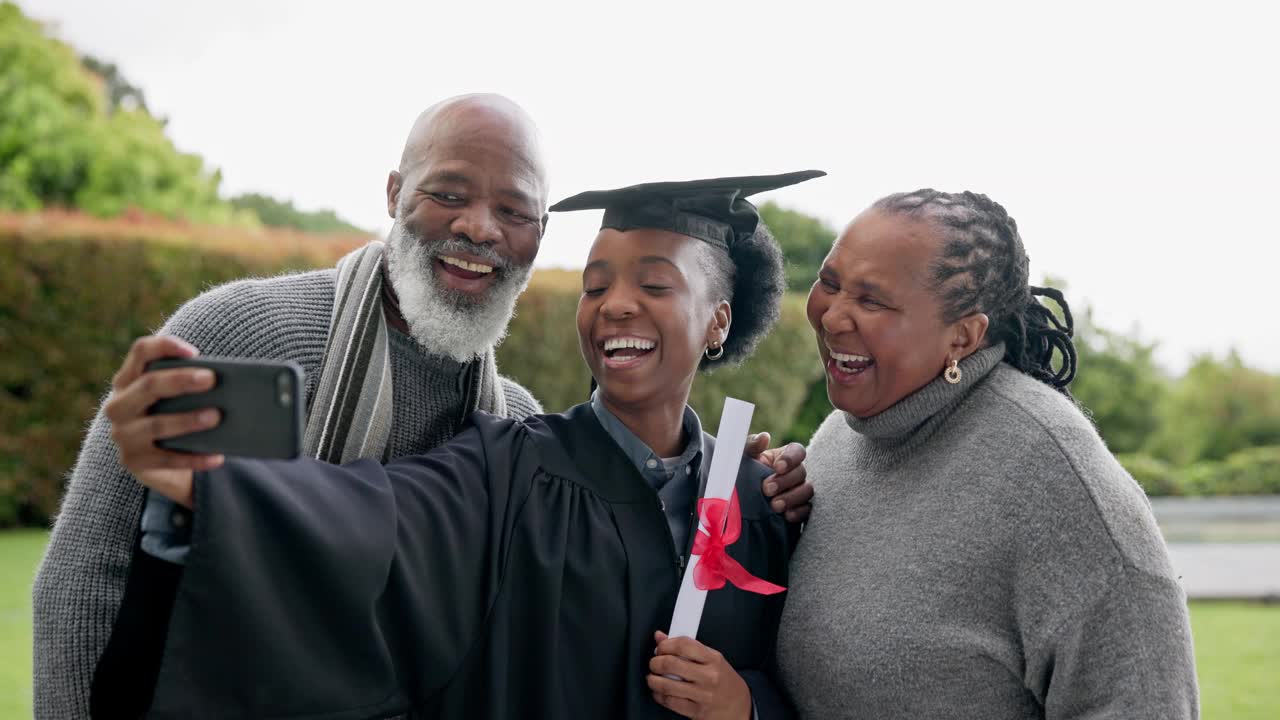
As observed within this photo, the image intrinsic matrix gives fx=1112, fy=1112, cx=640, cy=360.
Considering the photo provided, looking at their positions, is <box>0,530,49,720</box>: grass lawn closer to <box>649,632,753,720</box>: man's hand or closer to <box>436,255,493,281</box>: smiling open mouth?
<box>436,255,493,281</box>: smiling open mouth

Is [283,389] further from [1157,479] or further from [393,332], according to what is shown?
[1157,479]

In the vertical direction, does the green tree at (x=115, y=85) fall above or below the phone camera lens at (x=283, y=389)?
above

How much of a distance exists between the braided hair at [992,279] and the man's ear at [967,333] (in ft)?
0.06

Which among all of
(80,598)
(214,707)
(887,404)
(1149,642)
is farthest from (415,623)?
(1149,642)

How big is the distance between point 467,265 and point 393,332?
0.24 meters

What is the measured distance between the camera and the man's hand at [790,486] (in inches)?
95.7

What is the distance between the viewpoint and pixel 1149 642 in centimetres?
187

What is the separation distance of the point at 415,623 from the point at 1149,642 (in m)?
1.24

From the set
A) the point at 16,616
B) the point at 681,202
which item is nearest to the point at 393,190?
the point at 681,202

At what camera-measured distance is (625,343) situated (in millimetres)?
2293

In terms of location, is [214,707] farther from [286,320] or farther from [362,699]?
[286,320]

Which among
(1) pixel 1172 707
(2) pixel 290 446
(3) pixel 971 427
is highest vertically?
(2) pixel 290 446

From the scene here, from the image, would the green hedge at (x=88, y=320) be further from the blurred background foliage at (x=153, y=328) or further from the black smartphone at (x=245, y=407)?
the black smartphone at (x=245, y=407)

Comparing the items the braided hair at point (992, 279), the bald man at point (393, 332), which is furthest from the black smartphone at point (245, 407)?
the braided hair at point (992, 279)
